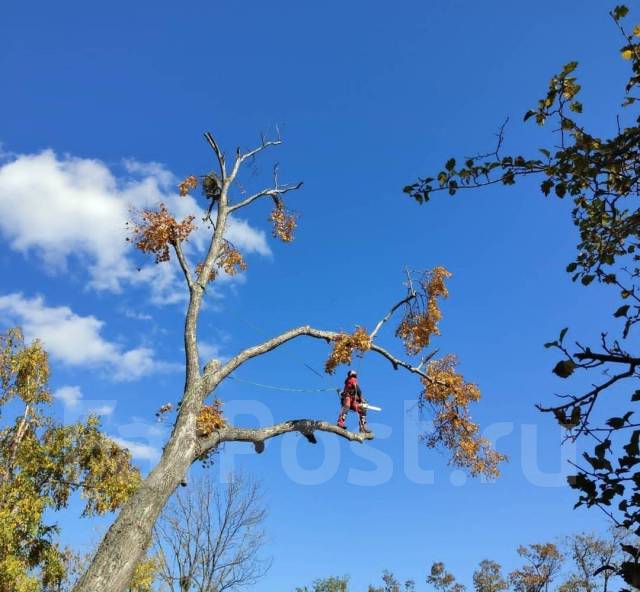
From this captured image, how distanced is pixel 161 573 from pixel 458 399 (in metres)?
14.5

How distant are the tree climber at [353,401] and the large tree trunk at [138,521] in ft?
9.65

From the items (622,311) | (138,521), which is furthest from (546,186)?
(138,521)

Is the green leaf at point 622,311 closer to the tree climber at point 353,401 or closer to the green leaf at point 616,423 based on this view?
the green leaf at point 616,423

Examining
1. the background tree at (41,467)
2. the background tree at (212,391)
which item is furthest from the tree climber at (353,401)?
the background tree at (41,467)

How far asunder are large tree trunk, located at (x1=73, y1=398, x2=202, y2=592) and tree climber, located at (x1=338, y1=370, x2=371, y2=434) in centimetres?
294

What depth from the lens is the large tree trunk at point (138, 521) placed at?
7.09m

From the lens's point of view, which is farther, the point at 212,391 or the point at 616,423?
the point at 212,391

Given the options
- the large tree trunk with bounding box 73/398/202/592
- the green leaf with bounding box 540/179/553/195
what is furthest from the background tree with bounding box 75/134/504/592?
the green leaf with bounding box 540/179/553/195

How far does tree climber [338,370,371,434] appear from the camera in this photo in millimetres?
10461

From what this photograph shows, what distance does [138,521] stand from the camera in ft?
25.0

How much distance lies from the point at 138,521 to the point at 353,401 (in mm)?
4539

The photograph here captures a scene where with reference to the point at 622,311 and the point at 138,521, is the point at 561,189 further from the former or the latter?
the point at 138,521

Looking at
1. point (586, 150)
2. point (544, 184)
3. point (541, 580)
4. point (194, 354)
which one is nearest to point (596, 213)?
point (544, 184)

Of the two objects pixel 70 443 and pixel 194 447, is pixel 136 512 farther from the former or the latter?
pixel 70 443
